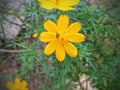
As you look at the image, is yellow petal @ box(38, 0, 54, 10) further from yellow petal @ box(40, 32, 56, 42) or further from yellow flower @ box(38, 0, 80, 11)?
yellow petal @ box(40, 32, 56, 42)

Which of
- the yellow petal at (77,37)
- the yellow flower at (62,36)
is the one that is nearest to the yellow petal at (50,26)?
the yellow flower at (62,36)

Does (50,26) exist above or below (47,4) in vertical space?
below

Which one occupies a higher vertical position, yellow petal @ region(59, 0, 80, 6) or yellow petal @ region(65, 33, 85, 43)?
yellow petal @ region(59, 0, 80, 6)

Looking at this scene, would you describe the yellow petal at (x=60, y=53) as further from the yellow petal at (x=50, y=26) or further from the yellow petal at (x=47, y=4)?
Result: the yellow petal at (x=47, y=4)

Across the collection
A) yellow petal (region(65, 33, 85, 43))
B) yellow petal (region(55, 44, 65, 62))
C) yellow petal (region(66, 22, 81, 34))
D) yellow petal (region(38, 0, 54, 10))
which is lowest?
yellow petal (region(55, 44, 65, 62))

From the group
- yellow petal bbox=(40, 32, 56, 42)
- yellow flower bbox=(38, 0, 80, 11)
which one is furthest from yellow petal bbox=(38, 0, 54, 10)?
yellow petal bbox=(40, 32, 56, 42)

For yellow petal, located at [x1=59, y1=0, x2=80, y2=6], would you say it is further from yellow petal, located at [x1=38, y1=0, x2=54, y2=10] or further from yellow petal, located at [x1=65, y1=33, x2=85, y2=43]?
yellow petal, located at [x1=65, y1=33, x2=85, y2=43]

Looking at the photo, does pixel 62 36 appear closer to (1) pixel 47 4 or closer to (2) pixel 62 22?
(2) pixel 62 22

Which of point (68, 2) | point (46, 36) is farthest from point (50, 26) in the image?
point (68, 2)

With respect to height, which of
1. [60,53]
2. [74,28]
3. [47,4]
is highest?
[47,4]

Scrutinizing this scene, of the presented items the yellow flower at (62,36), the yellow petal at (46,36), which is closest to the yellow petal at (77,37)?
the yellow flower at (62,36)

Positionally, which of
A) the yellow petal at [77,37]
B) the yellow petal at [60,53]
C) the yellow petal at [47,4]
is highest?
the yellow petal at [47,4]

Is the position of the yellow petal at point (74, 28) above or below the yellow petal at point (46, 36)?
above
